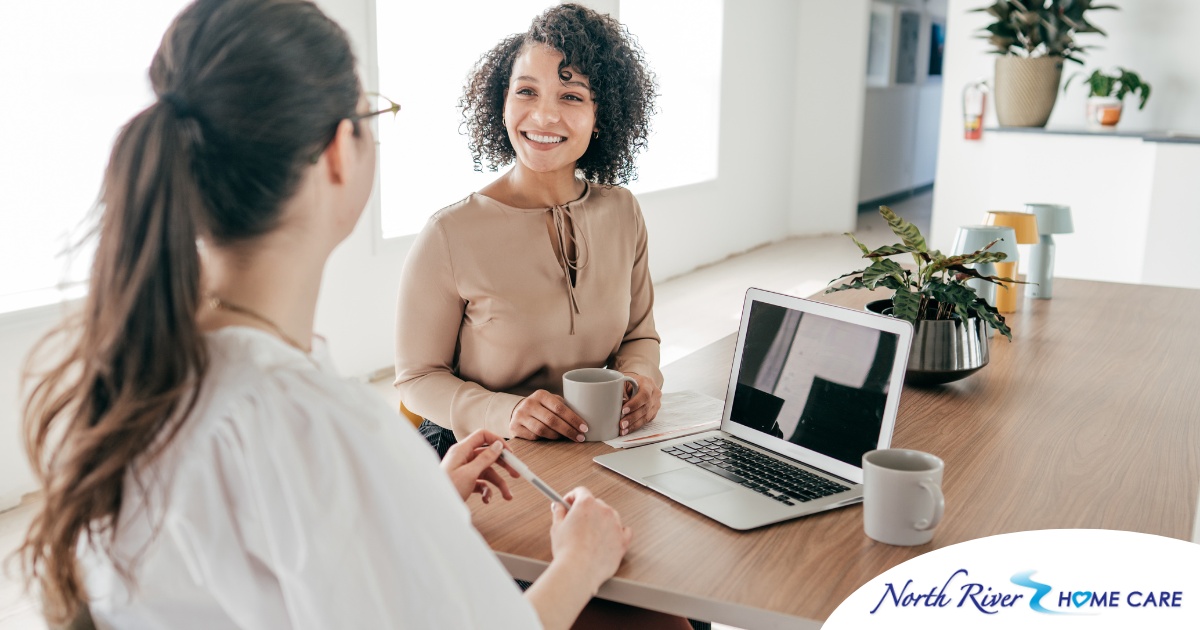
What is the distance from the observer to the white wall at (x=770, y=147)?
6441mm

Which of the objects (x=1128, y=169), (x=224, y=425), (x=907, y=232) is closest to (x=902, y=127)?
(x=1128, y=169)

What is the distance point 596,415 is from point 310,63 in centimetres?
75

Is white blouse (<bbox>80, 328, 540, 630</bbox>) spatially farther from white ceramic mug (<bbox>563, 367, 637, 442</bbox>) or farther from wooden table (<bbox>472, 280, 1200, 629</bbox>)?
white ceramic mug (<bbox>563, 367, 637, 442</bbox>)

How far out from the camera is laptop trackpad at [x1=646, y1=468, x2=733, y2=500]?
1286mm

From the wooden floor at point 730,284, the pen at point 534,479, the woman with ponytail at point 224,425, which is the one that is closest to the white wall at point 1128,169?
the wooden floor at point 730,284

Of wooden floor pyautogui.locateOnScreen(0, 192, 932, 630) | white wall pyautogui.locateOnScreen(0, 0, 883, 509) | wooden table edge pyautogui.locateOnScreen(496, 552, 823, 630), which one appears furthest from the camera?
white wall pyautogui.locateOnScreen(0, 0, 883, 509)

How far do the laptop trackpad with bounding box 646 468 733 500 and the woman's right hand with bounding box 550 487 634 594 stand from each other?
0.15 m

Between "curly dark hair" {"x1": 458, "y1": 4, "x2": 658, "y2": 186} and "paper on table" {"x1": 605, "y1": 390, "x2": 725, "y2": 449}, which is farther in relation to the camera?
"curly dark hair" {"x1": 458, "y1": 4, "x2": 658, "y2": 186}

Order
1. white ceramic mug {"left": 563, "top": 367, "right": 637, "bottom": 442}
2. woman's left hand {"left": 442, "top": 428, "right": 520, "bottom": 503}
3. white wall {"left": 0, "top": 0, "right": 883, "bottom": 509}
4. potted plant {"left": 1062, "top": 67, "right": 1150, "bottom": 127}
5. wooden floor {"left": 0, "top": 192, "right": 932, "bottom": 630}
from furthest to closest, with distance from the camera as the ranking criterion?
white wall {"left": 0, "top": 0, "right": 883, "bottom": 509}, potted plant {"left": 1062, "top": 67, "right": 1150, "bottom": 127}, wooden floor {"left": 0, "top": 192, "right": 932, "bottom": 630}, white ceramic mug {"left": 563, "top": 367, "right": 637, "bottom": 442}, woman's left hand {"left": 442, "top": 428, "right": 520, "bottom": 503}

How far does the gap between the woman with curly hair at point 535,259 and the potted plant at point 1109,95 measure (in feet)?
13.8

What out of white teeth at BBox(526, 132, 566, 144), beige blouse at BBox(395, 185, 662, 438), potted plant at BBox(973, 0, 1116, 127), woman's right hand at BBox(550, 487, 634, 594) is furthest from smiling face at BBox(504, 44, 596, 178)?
potted plant at BBox(973, 0, 1116, 127)

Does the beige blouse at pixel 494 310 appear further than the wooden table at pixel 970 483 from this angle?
Yes

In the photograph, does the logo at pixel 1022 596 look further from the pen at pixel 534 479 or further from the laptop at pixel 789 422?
the pen at pixel 534 479

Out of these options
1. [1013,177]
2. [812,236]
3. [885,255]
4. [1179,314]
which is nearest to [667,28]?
[1013,177]
